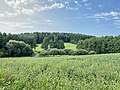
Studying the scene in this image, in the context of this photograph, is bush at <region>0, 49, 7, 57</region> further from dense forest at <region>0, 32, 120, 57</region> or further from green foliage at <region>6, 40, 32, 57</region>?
green foliage at <region>6, 40, 32, 57</region>

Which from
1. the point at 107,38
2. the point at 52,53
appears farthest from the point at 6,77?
the point at 107,38

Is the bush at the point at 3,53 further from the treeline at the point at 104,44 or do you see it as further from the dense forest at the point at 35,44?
the treeline at the point at 104,44

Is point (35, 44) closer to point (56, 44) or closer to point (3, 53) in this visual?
point (56, 44)

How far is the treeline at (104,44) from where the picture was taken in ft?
308

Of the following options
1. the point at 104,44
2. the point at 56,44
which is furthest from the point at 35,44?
the point at 104,44

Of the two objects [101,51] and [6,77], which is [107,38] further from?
[6,77]

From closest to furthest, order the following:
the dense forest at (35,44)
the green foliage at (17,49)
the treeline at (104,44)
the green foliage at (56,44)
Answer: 1. the green foliage at (17,49)
2. the dense forest at (35,44)
3. the treeline at (104,44)
4. the green foliage at (56,44)

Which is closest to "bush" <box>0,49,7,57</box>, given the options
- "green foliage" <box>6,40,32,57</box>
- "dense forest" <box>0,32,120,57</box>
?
"dense forest" <box>0,32,120,57</box>

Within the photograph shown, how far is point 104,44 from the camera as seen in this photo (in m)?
97.5

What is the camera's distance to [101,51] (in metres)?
97.0

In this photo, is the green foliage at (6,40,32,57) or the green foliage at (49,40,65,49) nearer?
the green foliage at (6,40,32,57)

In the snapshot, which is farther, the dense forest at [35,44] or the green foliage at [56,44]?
the green foliage at [56,44]

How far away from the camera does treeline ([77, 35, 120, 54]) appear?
9377 cm

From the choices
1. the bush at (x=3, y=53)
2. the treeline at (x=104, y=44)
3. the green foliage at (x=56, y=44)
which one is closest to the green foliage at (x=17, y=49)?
the bush at (x=3, y=53)
